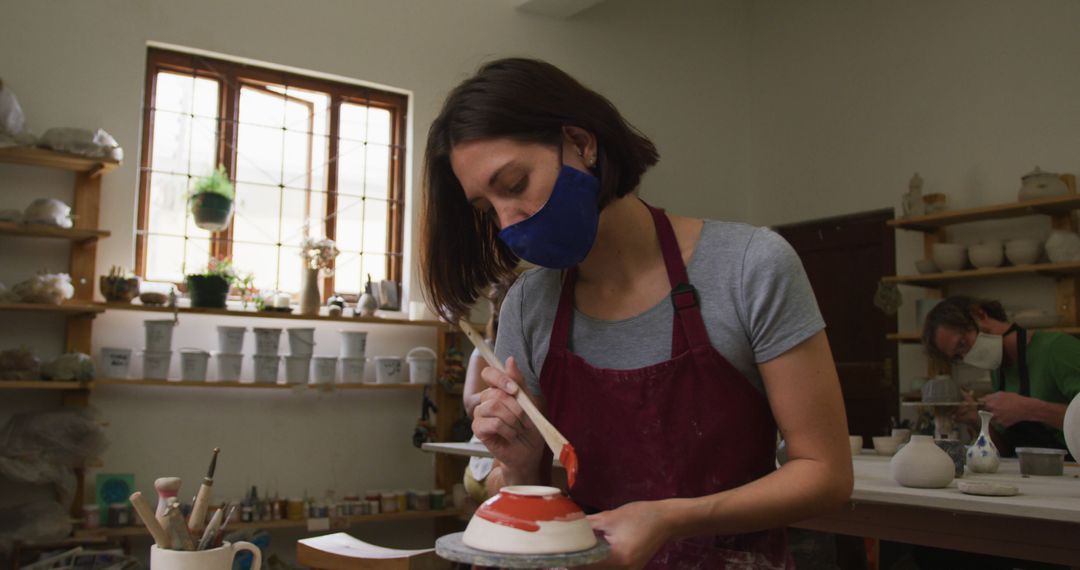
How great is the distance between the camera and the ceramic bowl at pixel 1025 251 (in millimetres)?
4820

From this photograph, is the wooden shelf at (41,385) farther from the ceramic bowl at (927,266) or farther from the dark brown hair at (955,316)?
the ceramic bowl at (927,266)

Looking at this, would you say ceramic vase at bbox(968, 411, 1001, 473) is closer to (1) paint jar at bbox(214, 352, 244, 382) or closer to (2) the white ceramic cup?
(2) the white ceramic cup

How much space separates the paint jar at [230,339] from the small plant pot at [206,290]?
129 mm

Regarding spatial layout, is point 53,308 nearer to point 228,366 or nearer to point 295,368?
point 228,366

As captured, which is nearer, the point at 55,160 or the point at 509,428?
the point at 509,428

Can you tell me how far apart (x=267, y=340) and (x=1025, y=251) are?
4071 millimetres

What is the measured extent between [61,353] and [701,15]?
493 centimetres

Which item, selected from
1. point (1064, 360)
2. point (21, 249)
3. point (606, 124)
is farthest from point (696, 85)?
point (606, 124)

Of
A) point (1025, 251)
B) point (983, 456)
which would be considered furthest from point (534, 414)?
Result: point (1025, 251)

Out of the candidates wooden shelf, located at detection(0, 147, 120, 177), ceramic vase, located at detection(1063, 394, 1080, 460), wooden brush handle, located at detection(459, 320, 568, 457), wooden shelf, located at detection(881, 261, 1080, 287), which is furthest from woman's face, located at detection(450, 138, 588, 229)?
wooden shelf, located at detection(881, 261, 1080, 287)

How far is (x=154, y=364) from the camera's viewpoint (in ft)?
14.4

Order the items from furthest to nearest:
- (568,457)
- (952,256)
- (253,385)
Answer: (952,256) → (253,385) → (568,457)

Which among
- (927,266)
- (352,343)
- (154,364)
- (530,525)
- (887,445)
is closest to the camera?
(530,525)

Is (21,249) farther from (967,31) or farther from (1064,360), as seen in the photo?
(967,31)
